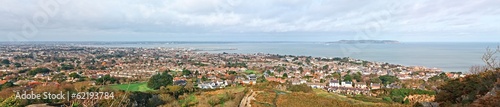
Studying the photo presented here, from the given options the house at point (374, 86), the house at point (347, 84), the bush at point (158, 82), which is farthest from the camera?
the house at point (347, 84)

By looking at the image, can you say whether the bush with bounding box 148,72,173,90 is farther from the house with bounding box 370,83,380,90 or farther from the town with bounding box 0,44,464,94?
the house with bounding box 370,83,380,90

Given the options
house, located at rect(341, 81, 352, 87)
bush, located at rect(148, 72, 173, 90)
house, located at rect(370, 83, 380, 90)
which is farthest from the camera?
house, located at rect(341, 81, 352, 87)

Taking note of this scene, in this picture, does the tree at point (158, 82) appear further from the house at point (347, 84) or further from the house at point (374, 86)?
the house at point (374, 86)

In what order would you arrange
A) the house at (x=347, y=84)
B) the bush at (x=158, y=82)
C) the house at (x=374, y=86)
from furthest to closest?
the house at (x=347, y=84), the house at (x=374, y=86), the bush at (x=158, y=82)

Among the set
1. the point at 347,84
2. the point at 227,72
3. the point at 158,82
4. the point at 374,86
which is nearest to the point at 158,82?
the point at 158,82

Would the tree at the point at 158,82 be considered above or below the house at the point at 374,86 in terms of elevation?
above

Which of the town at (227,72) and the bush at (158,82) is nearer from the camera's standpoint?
the bush at (158,82)

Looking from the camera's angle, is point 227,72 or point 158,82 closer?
point 158,82

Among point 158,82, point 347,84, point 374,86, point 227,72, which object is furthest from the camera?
point 227,72

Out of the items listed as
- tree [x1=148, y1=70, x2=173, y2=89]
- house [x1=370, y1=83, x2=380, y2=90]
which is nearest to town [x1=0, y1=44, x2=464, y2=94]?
house [x1=370, y1=83, x2=380, y2=90]

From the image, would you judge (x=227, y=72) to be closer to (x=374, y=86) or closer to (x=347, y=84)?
(x=347, y=84)


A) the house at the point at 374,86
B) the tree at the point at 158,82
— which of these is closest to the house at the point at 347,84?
the house at the point at 374,86

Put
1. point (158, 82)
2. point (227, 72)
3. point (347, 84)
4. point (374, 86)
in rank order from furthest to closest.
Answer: point (227, 72) → point (347, 84) → point (374, 86) → point (158, 82)
